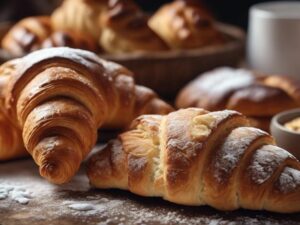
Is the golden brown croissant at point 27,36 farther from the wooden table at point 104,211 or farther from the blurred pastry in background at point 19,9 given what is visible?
the wooden table at point 104,211

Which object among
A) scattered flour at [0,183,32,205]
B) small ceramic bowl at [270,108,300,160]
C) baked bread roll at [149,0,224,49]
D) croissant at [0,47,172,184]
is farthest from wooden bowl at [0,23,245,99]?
scattered flour at [0,183,32,205]

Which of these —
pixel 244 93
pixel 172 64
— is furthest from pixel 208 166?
pixel 172 64

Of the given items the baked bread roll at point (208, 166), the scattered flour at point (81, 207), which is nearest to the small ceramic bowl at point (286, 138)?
the baked bread roll at point (208, 166)

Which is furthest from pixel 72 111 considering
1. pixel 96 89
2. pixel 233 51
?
pixel 233 51

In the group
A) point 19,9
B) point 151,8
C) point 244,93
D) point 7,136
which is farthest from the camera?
point 151,8

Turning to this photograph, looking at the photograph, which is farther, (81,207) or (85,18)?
(85,18)

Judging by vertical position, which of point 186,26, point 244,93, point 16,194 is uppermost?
point 186,26

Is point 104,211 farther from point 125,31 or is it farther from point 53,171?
point 125,31
